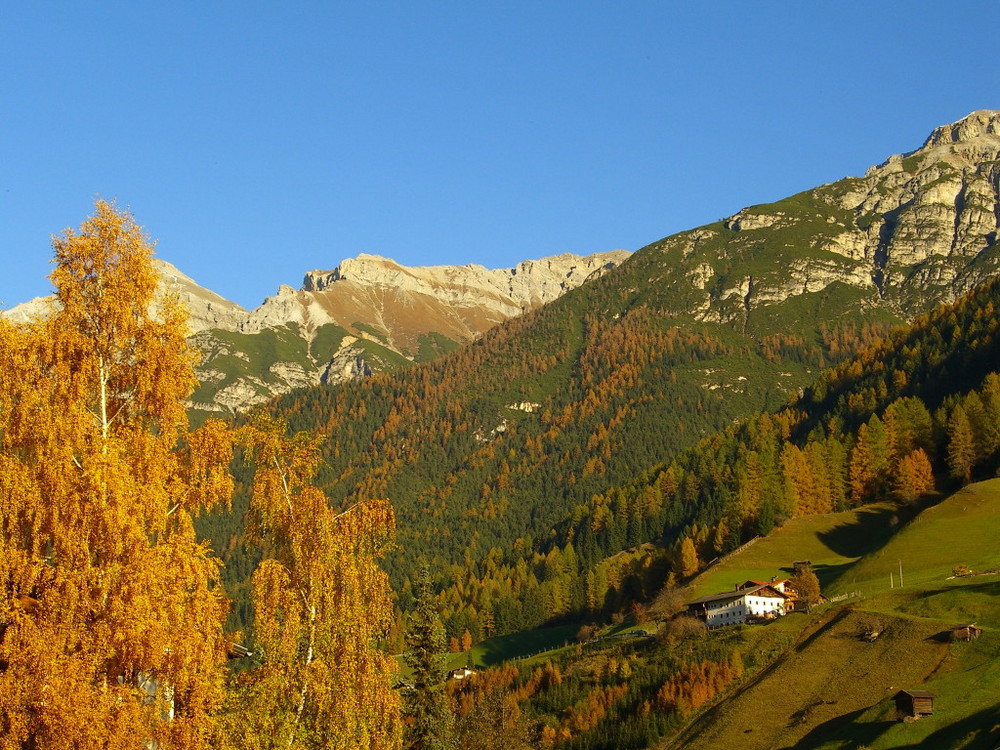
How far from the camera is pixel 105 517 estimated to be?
816 inches

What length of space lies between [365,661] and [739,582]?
130 meters

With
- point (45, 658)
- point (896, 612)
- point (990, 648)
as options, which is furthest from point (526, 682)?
point (45, 658)

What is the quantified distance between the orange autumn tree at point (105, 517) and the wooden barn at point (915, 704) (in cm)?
6144

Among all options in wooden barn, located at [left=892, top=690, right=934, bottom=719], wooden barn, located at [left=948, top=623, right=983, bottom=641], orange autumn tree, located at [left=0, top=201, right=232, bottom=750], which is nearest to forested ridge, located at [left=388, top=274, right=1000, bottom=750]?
wooden barn, located at [left=948, top=623, right=983, bottom=641]

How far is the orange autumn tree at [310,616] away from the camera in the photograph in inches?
1003

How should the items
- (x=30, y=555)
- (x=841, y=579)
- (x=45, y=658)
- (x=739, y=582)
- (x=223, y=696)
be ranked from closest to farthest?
(x=45, y=658) < (x=30, y=555) < (x=223, y=696) < (x=841, y=579) < (x=739, y=582)

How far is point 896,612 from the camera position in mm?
100750

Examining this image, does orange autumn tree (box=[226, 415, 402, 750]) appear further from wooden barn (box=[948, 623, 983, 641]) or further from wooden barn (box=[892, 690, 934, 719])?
wooden barn (box=[948, 623, 983, 641])

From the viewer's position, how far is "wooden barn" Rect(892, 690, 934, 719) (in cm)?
7025

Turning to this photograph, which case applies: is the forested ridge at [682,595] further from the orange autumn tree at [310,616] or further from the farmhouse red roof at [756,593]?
the orange autumn tree at [310,616]

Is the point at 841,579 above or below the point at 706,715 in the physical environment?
above

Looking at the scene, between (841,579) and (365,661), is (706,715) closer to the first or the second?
(841,579)

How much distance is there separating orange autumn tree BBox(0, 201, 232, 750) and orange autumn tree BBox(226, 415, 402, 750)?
10.2 feet

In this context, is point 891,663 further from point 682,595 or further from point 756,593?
point 682,595
